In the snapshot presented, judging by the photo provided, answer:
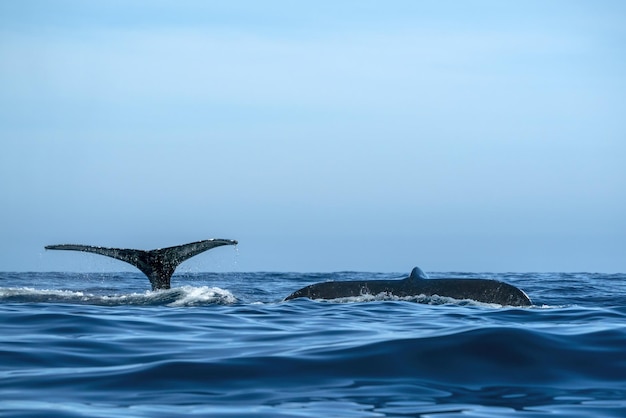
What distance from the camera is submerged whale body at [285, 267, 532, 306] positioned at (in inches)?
624

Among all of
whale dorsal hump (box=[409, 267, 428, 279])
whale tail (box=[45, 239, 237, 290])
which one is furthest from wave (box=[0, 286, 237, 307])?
whale dorsal hump (box=[409, 267, 428, 279])

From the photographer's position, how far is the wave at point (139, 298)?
15602 millimetres

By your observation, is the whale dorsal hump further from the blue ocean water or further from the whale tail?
the blue ocean water

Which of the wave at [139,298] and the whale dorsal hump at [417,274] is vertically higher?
the whale dorsal hump at [417,274]

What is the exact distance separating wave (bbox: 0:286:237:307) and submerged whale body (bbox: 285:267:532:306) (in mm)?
1424

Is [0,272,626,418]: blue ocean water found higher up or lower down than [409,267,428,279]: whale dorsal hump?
lower down

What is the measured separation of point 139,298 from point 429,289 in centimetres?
475

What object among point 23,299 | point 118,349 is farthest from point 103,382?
point 23,299

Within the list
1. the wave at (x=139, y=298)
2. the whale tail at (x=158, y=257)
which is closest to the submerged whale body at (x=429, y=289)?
the wave at (x=139, y=298)

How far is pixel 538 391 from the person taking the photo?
21.3 ft

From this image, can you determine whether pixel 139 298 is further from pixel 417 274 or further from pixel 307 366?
pixel 307 366

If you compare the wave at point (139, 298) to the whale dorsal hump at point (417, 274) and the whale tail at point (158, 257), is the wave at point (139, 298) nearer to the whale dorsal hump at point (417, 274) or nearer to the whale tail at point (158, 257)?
the whale tail at point (158, 257)

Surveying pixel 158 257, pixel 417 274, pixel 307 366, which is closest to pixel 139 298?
pixel 158 257

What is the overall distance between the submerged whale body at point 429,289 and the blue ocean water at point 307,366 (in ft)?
11.1
